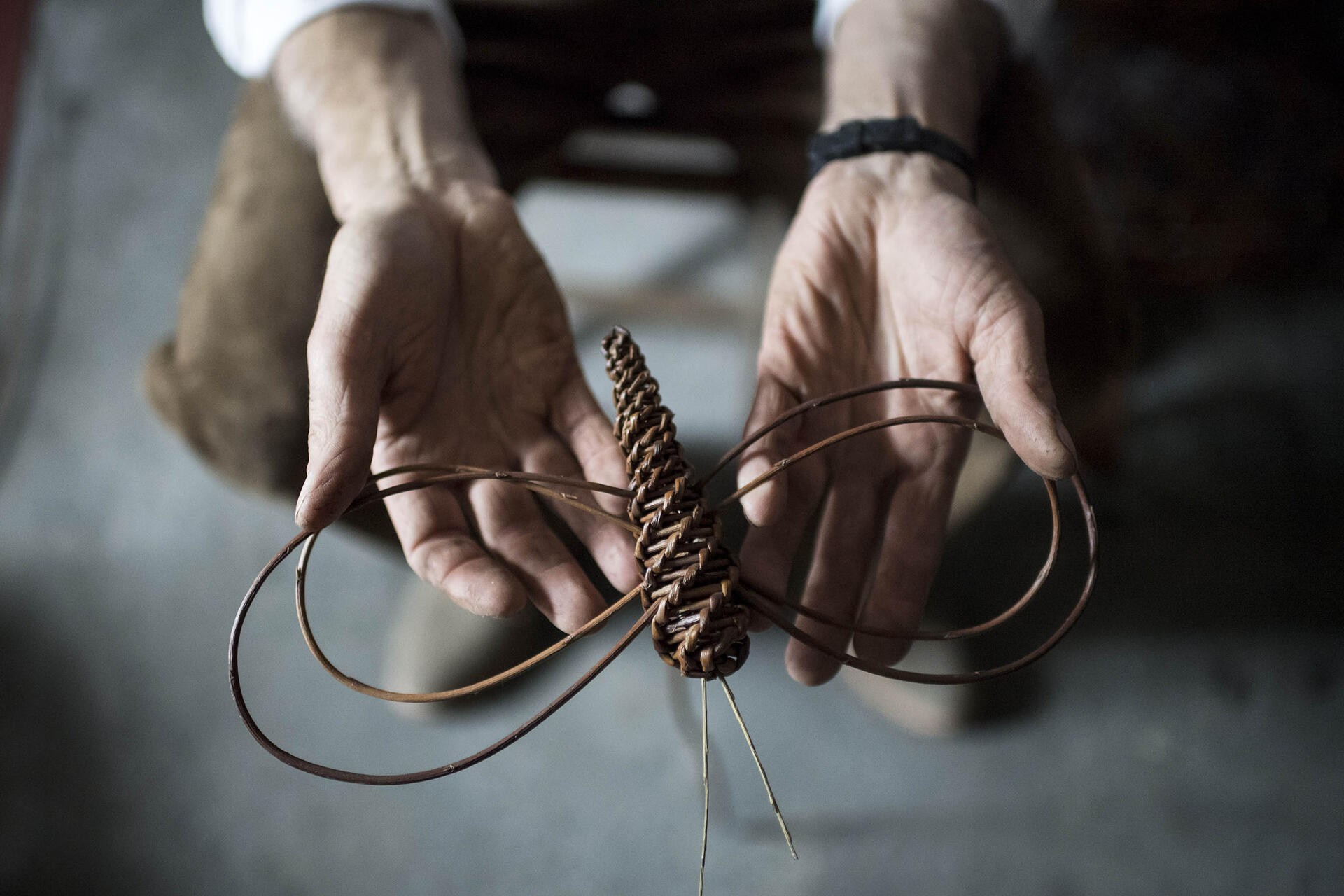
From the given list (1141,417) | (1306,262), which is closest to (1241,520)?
(1141,417)

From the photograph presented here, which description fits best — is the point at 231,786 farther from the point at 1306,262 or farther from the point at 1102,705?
the point at 1306,262

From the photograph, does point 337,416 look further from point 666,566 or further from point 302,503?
point 666,566

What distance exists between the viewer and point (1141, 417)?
2.97ft

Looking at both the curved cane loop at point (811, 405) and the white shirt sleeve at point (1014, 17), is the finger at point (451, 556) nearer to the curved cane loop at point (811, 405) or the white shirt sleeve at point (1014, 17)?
the curved cane loop at point (811, 405)

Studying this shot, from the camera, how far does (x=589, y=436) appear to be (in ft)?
1.65

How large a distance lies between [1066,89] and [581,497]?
2.42ft

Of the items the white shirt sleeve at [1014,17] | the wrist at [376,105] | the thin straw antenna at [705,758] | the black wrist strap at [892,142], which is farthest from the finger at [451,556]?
the white shirt sleeve at [1014,17]

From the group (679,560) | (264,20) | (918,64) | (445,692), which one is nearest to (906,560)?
(679,560)

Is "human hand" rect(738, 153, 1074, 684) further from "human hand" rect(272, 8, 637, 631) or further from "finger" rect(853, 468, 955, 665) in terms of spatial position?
"human hand" rect(272, 8, 637, 631)

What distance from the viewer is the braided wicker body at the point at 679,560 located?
15.9 inches

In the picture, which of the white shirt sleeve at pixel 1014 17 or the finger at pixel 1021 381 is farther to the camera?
the white shirt sleeve at pixel 1014 17

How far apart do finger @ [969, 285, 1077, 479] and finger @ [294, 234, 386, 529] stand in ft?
1.01

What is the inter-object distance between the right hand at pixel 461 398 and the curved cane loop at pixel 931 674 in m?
0.07

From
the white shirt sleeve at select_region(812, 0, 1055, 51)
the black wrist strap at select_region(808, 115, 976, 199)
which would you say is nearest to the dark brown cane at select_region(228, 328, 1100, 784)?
the black wrist strap at select_region(808, 115, 976, 199)
